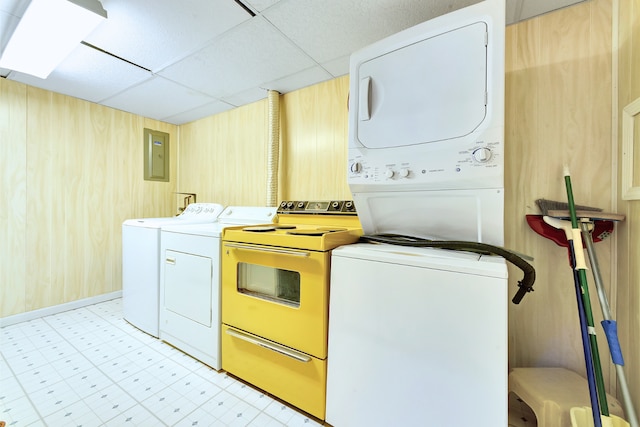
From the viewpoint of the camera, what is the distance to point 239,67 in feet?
6.57

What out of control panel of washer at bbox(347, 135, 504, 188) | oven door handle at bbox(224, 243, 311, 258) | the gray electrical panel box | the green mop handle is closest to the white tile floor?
oven door handle at bbox(224, 243, 311, 258)

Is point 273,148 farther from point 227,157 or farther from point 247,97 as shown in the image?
point 227,157

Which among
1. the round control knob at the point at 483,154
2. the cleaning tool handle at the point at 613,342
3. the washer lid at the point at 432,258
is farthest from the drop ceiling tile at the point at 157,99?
the cleaning tool handle at the point at 613,342

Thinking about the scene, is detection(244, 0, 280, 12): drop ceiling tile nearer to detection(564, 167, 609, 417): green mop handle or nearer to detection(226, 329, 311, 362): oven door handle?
detection(564, 167, 609, 417): green mop handle

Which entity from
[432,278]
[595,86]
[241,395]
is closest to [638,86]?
[595,86]

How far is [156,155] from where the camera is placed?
3271 mm

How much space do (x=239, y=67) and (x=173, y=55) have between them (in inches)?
18.5

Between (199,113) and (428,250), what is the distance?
305cm

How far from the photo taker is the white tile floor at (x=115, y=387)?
4.18 ft

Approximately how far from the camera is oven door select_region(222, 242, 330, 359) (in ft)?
4.04

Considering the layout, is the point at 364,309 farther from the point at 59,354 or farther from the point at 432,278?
the point at 59,354

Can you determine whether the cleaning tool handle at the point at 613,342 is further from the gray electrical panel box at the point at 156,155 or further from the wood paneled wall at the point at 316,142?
the gray electrical panel box at the point at 156,155

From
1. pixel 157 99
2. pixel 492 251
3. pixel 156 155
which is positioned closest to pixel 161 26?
pixel 157 99

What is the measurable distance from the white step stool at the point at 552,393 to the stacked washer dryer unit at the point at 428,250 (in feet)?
1.46
